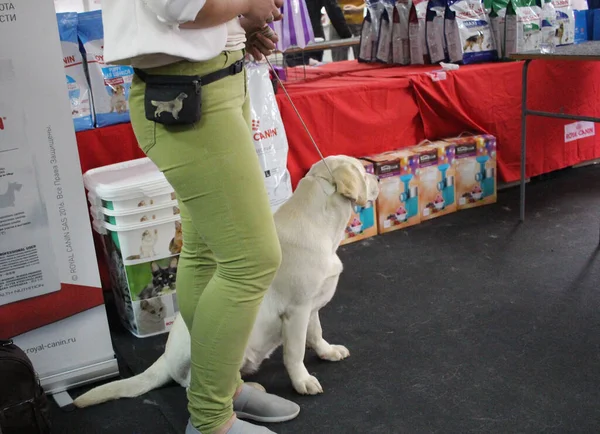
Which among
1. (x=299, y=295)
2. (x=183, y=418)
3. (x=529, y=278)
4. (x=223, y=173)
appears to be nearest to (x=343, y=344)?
(x=299, y=295)

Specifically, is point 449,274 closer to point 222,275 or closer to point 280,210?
point 280,210

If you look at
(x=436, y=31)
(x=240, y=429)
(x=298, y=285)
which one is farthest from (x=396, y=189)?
(x=240, y=429)

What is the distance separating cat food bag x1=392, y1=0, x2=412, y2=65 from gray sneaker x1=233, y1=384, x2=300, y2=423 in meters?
2.66

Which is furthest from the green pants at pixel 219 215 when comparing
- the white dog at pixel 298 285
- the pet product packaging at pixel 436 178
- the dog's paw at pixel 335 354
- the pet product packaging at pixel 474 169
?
the pet product packaging at pixel 474 169

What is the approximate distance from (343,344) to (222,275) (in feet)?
2.89

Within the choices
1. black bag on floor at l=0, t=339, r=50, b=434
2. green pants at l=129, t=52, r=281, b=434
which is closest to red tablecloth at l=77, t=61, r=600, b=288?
black bag on floor at l=0, t=339, r=50, b=434

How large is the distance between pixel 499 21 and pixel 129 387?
278 cm

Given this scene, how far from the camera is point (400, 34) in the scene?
381cm

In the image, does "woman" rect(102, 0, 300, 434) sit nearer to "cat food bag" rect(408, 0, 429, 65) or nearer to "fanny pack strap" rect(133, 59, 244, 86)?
"fanny pack strap" rect(133, 59, 244, 86)

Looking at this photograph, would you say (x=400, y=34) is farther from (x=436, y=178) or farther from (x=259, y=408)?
(x=259, y=408)

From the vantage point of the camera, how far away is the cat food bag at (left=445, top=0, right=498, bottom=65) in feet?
11.3

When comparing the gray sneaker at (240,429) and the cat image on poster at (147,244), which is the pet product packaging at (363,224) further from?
the gray sneaker at (240,429)

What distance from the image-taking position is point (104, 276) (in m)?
2.56

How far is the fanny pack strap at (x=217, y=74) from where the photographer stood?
1.19m
